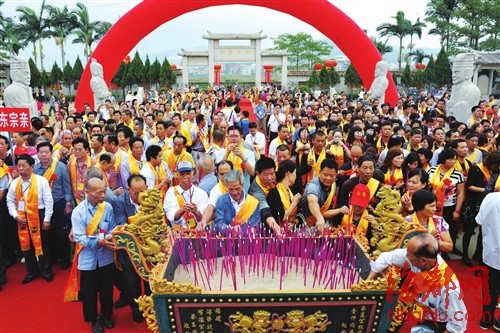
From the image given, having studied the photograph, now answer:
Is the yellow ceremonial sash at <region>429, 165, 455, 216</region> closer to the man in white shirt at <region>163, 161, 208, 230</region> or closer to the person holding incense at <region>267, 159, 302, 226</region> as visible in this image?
the person holding incense at <region>267, 159, 302, 226</region>

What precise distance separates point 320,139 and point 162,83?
683 inches

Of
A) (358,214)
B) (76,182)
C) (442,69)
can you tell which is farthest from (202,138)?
(442,69)

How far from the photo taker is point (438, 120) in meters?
5.43

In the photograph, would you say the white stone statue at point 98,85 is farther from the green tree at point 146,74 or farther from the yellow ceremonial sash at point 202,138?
the green tree at point 146,74

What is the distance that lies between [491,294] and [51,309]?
2872 mm

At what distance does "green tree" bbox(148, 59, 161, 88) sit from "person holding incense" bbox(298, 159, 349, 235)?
711 inches

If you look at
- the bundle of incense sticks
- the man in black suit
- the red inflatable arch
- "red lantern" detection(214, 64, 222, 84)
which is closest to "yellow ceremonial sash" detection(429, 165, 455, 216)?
the bundle of incense sticks

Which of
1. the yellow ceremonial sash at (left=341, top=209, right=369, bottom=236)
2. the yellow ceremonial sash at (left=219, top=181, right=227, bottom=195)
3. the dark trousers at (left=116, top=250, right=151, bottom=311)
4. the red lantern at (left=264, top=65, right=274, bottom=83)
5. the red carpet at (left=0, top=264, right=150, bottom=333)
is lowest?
the red carpet at (left=0, top=264, right=150, bottom=333)

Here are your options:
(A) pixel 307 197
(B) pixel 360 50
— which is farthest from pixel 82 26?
(A) pixel 307 197

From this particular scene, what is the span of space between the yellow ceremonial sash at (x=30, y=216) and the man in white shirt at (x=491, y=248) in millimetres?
3077

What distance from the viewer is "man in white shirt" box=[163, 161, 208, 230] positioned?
276 centimetres

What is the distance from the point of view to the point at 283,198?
281 centimetres

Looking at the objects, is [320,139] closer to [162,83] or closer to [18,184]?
[18,184]

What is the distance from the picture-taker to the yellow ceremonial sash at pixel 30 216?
10.4 ft
